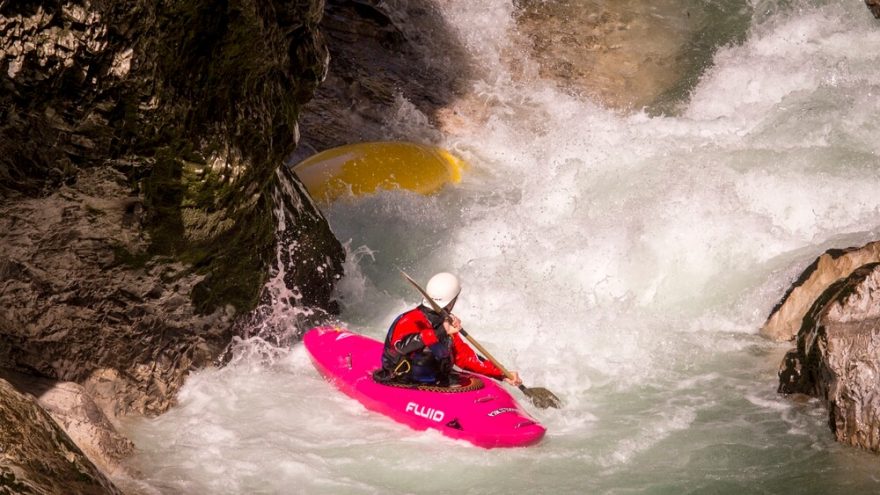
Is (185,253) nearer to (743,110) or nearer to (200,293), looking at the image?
(200,293)

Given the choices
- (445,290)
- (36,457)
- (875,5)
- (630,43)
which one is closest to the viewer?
(36,457)

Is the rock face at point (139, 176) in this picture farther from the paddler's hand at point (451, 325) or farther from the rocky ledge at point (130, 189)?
the paddler's hand at point (451, 325)

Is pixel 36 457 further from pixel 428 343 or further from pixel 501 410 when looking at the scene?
pixel 501 410

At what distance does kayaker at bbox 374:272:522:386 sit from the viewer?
5.94 m

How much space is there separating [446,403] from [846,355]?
89.9 inches

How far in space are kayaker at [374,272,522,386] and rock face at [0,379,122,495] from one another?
224cm

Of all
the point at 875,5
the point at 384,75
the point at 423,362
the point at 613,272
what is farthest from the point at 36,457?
the point at 875,5

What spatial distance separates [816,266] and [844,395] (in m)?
1.77

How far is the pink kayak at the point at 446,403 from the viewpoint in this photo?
18.7 ft

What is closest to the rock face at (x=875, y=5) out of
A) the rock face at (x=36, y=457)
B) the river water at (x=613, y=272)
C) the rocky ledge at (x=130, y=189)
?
the river water at (x=613, y=272)

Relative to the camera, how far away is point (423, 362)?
604 cm

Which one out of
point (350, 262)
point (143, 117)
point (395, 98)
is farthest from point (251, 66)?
point (395, 98)

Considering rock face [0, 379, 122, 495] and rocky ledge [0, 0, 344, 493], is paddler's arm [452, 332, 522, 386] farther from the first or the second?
rock face [0, 379, 122, 495]

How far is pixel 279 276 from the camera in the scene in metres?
7.13
